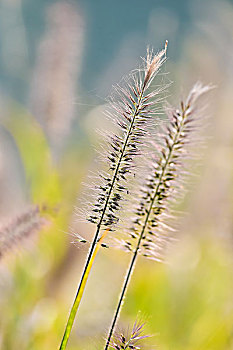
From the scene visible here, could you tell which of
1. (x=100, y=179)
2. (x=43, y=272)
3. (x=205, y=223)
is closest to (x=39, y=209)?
(x=100, y=179)

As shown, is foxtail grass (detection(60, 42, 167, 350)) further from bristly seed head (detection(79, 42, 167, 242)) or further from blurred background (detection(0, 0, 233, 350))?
blurred background (detection(0, 0, 233, 350))

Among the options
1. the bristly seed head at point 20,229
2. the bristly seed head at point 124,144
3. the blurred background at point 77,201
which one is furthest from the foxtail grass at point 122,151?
the blurred background at point 77,201

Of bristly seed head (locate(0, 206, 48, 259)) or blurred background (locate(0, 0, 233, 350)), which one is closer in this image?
bristly seed head (locate(0, 206, 48, 259))

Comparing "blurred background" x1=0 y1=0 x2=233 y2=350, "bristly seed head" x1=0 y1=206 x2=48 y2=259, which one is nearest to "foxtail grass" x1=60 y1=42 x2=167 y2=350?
"bristly seed head" x1=0 y1=206 x2=48 y2=259

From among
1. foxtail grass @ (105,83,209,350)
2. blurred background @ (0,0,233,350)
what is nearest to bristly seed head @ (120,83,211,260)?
foxtail grass @ (105,83,209,350)

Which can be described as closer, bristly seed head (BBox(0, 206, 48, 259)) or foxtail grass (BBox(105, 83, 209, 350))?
foxtail grass (BBox(105, 83, 209, 350))

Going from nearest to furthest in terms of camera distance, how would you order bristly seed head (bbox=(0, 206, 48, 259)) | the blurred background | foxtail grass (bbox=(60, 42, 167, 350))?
foxtail grass (bbox=(60, 42, 167, 350)) < bristly seed head (bbox=(0, 206, 48, 259)) < the blurred background

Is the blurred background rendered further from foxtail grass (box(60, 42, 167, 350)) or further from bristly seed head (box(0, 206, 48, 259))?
foxtail grass (box(60, 42, 167, 350))

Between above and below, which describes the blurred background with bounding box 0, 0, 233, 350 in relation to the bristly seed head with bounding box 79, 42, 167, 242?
above

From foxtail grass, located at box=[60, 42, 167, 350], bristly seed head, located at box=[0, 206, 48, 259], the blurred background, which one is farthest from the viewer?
the blurred background

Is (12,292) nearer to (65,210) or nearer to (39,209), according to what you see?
(65,210)
